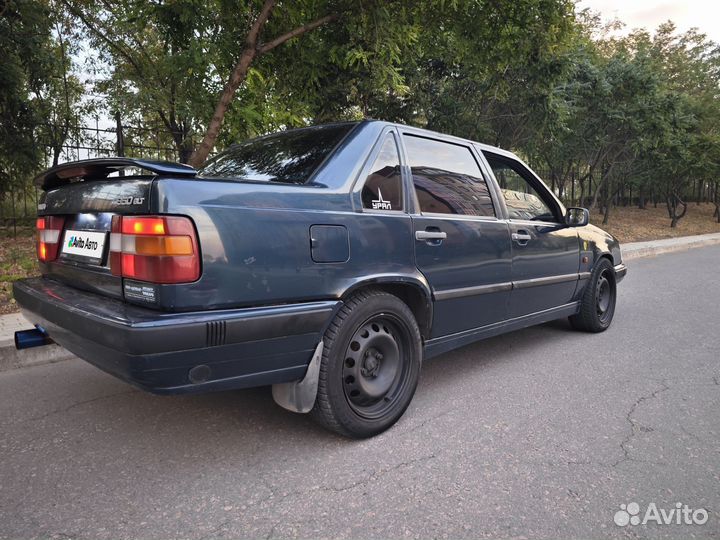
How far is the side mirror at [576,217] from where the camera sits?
13.3ft

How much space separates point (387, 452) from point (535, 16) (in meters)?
6.33

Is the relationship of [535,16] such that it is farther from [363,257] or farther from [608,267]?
[363,257]

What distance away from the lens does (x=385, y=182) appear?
8.67 ft

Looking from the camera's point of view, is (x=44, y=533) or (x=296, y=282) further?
(x=296, y=282)

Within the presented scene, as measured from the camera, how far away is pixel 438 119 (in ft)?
38.6

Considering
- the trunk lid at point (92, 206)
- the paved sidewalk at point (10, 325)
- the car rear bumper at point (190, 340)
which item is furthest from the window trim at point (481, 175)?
the paved sidewalk at point (10, 325)

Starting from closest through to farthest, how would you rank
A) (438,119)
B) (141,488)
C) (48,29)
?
1. (141,488)
2. (48,29)
3. (438,119)

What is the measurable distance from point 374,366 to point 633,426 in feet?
4.95

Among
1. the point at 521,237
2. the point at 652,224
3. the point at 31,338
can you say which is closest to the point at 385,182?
the point at 521,237

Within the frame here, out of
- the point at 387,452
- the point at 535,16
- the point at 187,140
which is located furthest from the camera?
the point at 187,140

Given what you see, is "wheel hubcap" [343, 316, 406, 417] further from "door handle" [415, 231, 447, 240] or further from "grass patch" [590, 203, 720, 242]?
"grass patch" [590, 203, 720, 242]

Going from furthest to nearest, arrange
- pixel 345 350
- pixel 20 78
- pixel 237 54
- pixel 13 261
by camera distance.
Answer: pixel 20 78
pixel 237 54
pixel 13 261
pixel 345 350

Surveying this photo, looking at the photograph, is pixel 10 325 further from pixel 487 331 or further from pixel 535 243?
pixel 535 243

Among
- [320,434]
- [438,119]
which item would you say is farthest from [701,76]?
[320,434]
